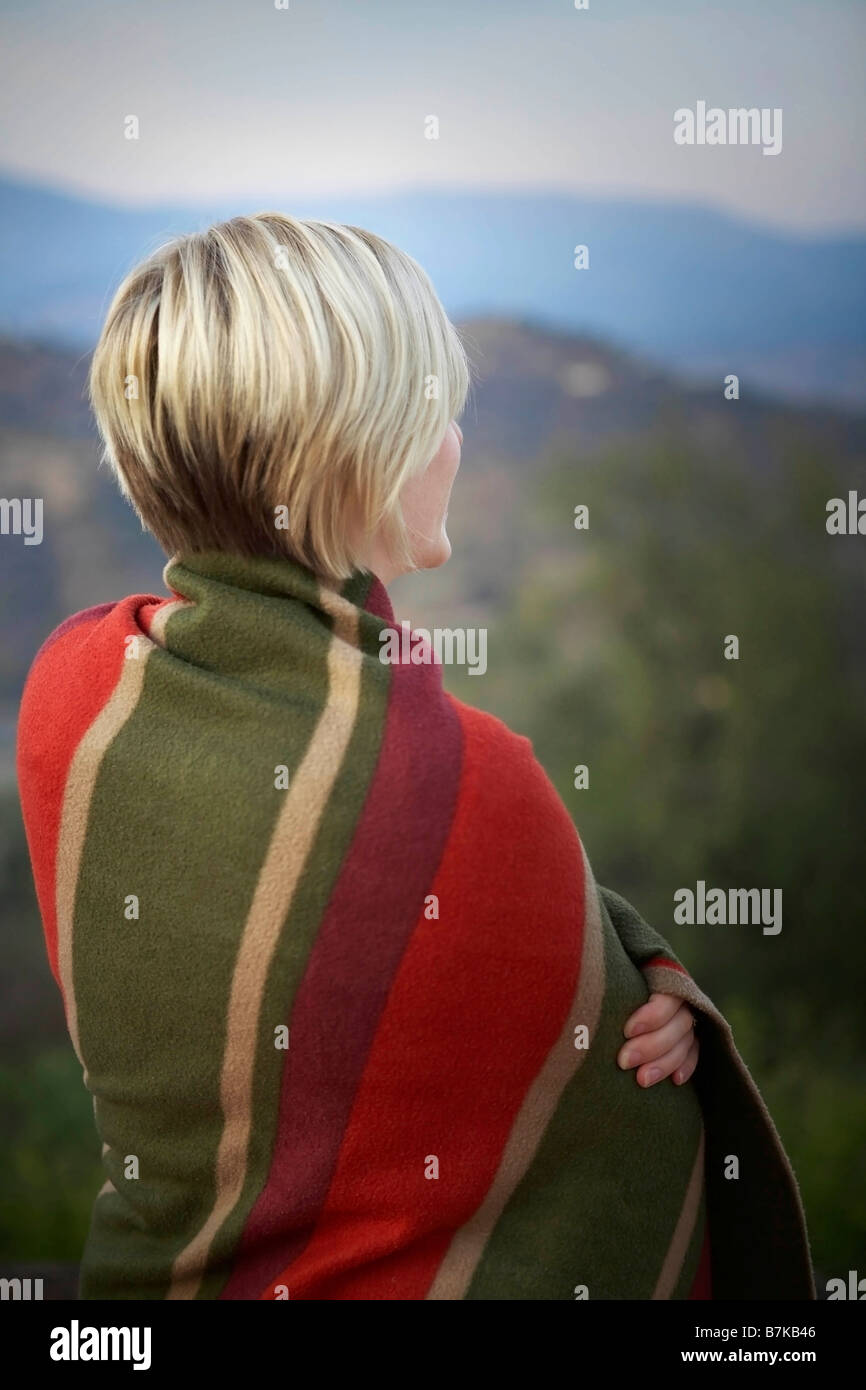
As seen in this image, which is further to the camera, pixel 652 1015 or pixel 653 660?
pixel 653 660

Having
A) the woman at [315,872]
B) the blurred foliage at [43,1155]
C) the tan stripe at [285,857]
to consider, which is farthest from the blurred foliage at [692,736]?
the tan stripe at [285,857]

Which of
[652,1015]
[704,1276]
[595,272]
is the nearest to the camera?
[652,1015]

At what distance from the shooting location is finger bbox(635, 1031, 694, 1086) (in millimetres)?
972

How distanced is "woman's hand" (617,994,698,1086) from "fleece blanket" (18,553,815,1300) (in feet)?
0.04

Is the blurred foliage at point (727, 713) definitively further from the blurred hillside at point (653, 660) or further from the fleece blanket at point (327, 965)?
the fleece blanket at point (327, 965)

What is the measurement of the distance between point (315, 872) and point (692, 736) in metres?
1.52

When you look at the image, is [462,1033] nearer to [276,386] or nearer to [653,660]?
[276,386]

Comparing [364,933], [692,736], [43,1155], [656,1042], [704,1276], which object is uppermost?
[692,736]

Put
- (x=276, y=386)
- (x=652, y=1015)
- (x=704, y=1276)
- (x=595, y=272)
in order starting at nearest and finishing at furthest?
(x=276, y=386)
(x=652, y=1015)
(x=704, y=1276)
(x=595, y=272)

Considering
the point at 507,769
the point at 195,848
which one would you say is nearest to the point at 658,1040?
the point at 507,769

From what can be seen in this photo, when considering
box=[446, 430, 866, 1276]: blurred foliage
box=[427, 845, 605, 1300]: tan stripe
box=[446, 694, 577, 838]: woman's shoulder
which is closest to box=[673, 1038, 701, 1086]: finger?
box=[427, 845, 605, 1300]: tan stripe

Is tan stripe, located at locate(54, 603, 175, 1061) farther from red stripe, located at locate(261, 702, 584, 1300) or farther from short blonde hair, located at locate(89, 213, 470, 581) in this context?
red stripe, located at locate(261, 702, 584, 1300)

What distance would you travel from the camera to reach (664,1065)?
38.6 inches

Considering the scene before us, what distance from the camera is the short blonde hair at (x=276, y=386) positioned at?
870mm
